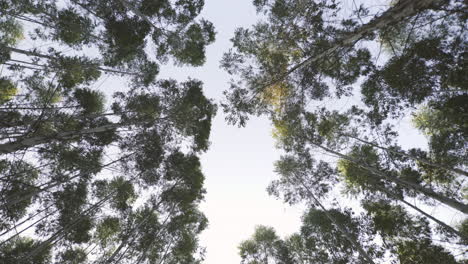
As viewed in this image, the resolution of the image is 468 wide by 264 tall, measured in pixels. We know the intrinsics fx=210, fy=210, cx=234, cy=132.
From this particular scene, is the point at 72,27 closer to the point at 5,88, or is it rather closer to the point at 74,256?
the point at 5,88

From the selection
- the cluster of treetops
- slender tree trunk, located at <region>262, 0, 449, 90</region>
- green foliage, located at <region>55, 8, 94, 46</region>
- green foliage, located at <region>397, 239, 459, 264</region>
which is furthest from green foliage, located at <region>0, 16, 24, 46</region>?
green foliage, located at <region>397, 239, 459, 264</region>

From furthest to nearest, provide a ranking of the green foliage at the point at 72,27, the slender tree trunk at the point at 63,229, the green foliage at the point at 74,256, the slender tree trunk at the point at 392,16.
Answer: the green foliage at the point at 74,256, the green foliage at the point at 72,27, the slender tree trunk at the point at 63,229, the slender tree trunk at the point at 392,16

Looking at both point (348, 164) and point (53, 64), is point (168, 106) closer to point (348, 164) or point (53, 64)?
point (53, 64)

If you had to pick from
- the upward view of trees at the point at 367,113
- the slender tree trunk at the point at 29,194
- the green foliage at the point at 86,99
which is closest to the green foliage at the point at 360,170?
the upward view of trees at the point at 367,113

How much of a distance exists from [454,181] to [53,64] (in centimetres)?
1835

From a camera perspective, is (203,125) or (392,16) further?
(203,125)

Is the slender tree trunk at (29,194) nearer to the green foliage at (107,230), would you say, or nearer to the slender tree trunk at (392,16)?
the green foliage at (107,230)

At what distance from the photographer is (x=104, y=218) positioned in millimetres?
10867

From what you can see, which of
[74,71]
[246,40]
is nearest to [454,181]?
[246,40]

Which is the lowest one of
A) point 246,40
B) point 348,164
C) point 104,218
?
point 104,218

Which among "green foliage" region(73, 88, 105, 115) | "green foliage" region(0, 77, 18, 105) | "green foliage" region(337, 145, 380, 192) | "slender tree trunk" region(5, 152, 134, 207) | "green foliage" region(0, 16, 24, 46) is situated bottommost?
"slender tree trunk" region(5, 152, 134, 207)

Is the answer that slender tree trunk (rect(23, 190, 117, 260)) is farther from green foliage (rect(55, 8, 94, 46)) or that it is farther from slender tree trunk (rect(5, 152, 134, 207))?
green foliage (rect(55, 8, 94, 46))

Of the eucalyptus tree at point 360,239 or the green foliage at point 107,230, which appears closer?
the eucalyptus tree at point 360,239

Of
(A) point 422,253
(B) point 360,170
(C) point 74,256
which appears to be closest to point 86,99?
(C) point 74,256
